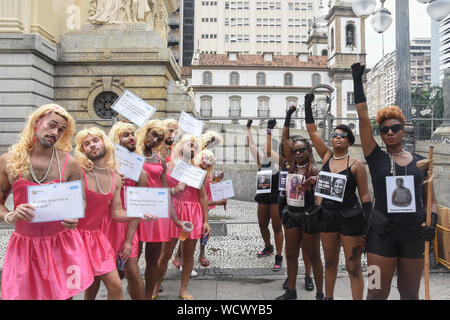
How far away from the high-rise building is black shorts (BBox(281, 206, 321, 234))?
86.6 meters

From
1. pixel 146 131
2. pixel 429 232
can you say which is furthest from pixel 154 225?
pixel 429 232

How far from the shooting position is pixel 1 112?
46.5 feet

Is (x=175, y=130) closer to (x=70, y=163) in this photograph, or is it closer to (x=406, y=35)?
(x=70, y=163)

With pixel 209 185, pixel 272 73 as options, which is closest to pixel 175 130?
pixel 209 185

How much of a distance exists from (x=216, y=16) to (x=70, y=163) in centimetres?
9128

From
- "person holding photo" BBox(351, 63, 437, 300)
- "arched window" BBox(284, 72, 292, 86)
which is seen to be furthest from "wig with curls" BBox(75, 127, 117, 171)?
"arched window" BBox(284, 72, 292, 86)

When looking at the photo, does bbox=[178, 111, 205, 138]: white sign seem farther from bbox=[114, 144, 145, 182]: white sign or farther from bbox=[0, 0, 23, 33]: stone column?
bbox=[0, 0, 23, 33]: stone column

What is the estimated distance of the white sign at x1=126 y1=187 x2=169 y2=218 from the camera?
3316 millimetres

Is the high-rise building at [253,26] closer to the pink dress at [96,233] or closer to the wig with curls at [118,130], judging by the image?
the wig with curls at [118,130]

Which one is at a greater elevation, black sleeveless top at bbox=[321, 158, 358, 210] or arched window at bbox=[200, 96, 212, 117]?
arched window at bbox=[200, 96, 212, 117]

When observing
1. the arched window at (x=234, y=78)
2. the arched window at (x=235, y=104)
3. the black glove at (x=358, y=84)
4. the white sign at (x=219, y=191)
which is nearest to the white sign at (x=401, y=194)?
the black glove at (x=358, y=84)

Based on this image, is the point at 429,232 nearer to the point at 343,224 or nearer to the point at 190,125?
the point at 343,224

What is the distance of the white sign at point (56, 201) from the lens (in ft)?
8.78

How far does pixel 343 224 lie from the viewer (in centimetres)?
374
